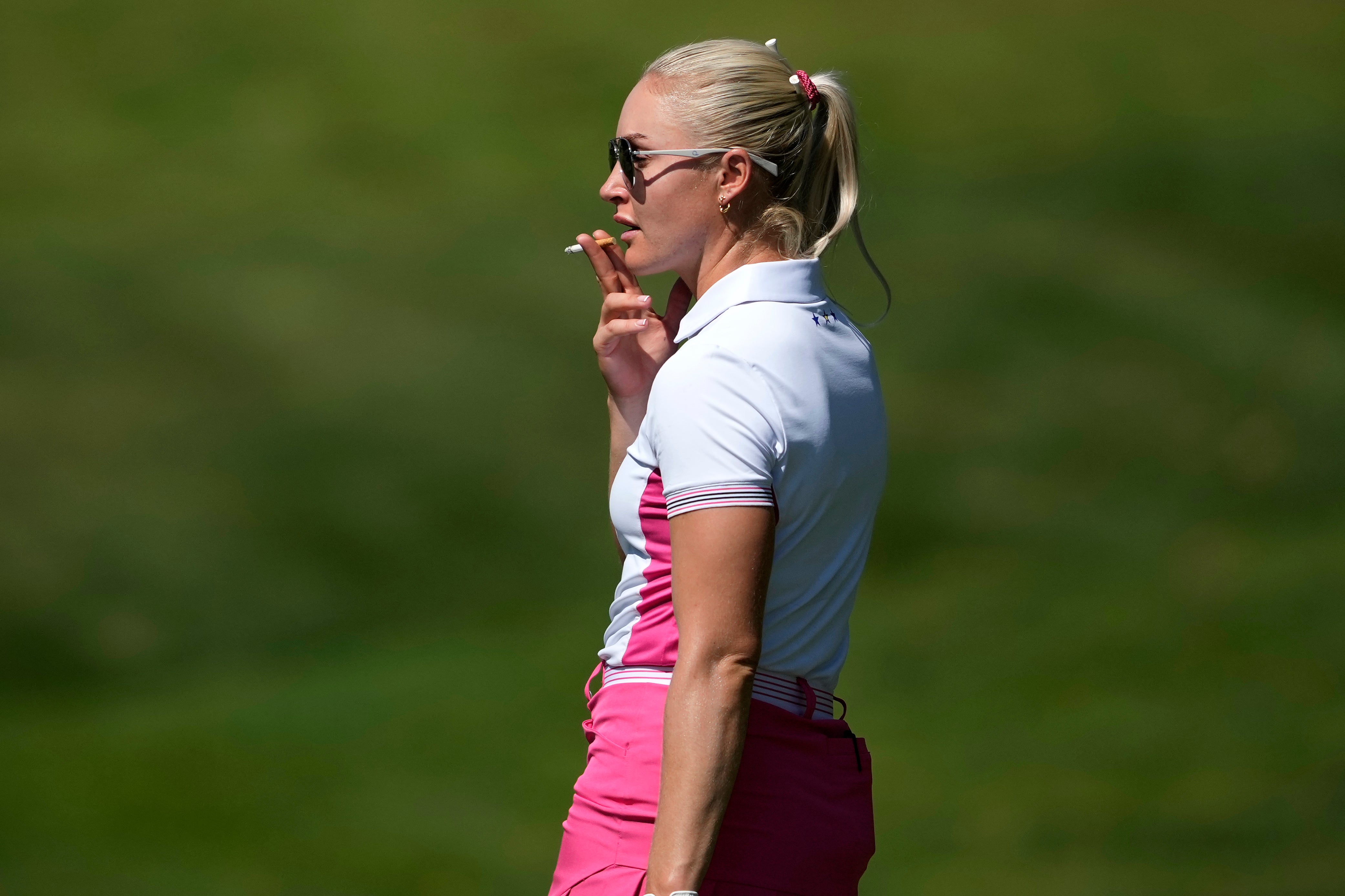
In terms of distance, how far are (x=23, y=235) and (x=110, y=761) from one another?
1.26m

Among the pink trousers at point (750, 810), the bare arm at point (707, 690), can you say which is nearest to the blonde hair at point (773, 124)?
the bare arm at point (707, 690)

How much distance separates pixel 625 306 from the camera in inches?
57.7

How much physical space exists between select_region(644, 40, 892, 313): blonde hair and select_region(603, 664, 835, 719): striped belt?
0.39 metres

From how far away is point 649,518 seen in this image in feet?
→ 3.63

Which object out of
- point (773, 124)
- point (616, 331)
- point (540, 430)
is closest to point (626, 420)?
point (616, 331)

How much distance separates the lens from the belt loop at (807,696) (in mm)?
1125

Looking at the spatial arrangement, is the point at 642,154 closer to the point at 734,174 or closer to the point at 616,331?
the point at 734,174

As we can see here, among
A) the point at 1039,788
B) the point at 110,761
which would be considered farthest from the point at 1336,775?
the point at 110,761

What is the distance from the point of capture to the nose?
123 cm

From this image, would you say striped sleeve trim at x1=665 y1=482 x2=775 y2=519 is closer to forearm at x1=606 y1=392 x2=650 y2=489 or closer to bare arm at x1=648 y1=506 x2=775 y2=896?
bare arm at x1=648 y1=506 x2=775 y2=896

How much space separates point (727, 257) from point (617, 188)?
13 cm

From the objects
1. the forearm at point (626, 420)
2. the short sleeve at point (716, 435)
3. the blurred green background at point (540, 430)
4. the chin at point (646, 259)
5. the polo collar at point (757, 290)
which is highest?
the blurred green background at point (540, 430)

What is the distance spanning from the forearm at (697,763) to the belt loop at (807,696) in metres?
0.13

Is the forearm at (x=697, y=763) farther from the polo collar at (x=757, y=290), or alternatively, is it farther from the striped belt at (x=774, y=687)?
the polo collar at (x=757, y=290)
